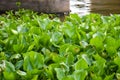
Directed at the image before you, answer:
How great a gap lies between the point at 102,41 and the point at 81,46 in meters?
0.16

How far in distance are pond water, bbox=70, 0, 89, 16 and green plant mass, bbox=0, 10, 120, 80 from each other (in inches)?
349

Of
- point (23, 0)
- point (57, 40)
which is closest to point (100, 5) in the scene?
point (23, 0)

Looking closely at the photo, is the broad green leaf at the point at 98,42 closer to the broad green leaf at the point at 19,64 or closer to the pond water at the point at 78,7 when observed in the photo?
the broad green leaf at the point at 19,64

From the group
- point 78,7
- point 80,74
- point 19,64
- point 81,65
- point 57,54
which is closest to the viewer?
point 80,74

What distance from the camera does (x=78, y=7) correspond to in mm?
13383

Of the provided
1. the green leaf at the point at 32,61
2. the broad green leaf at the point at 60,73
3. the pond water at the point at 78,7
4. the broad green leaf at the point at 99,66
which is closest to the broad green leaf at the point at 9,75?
the green leaf at the point at 32,61

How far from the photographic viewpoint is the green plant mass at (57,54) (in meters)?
2.01

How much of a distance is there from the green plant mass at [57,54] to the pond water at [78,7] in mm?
8863

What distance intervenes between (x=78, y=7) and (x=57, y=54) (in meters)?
11.2

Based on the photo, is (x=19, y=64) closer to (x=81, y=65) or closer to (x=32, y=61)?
(x=32, y=61)

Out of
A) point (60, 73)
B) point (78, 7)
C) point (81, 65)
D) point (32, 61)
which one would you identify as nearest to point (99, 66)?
point (81, 65)

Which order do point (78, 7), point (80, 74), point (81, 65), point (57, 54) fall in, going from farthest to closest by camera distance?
point (78, 7)
point (57, 54)
point (81, 65)
point (80, 74)

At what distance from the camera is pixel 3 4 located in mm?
11281

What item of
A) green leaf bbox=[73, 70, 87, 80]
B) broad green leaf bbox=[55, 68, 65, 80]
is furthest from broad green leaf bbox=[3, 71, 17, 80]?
green leaf bbox=[73, 70, 87, 80]
